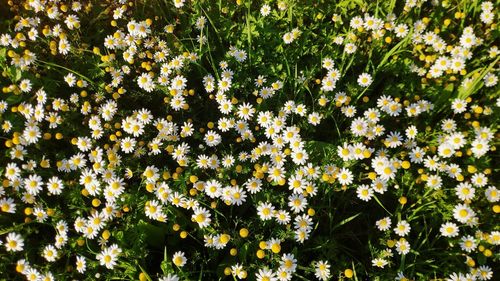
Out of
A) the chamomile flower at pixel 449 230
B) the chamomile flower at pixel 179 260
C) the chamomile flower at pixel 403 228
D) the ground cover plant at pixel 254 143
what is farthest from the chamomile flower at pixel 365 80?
the chamomile flower at pixel 179 260

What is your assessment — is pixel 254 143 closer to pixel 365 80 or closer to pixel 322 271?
pixel 365 80

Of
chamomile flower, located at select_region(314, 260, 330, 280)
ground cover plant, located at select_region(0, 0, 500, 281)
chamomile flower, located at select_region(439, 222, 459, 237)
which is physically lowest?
chamomile flower, located at select_region(314, 260, 330, 280)

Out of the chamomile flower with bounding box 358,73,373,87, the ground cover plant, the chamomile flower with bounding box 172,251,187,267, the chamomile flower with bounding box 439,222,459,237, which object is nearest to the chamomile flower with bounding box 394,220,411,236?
the ground cover plant

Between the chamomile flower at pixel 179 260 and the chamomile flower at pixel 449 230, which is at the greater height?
the chamomile flower at pixel 449 230

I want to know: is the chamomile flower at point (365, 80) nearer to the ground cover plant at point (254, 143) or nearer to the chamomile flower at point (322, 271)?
the ground cover plant at point (254, 143)

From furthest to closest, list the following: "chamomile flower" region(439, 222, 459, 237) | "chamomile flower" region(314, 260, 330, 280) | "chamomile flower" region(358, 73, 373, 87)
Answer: "chamomile flower" region(358, 73, 373, 87) → "chamomile flower" region(439, 222, 459, 237) → "chamomile flower" region(314, 260, 330, 280)

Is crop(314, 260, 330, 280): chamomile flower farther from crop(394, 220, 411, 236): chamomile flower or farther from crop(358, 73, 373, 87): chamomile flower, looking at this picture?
crop(358, 73, 373, 87): chamomile flower

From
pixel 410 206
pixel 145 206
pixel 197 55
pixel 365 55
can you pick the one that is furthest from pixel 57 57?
pixel 410 206

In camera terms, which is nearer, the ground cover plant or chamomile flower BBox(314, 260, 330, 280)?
chamomile flower BBox(314, 260, 330, 280)

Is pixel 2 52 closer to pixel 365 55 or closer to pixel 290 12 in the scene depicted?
pixel 290 12
